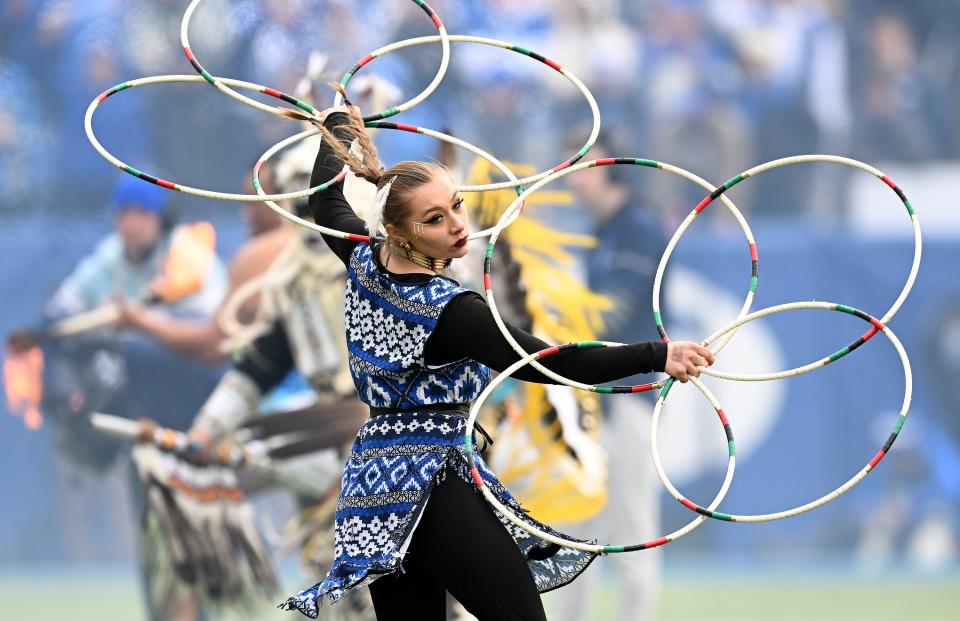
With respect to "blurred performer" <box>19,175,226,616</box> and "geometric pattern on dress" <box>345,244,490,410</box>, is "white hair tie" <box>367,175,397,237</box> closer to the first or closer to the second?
"geometric pattern on dress" <box>345,244,490,410</box>

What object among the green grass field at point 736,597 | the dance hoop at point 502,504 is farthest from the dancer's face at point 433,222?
the green grass field at point 736,597

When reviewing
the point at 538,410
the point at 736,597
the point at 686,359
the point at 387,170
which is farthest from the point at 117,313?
the point at 686,359

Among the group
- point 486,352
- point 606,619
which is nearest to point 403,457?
point 486,352

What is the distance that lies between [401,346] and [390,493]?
34 centimetres

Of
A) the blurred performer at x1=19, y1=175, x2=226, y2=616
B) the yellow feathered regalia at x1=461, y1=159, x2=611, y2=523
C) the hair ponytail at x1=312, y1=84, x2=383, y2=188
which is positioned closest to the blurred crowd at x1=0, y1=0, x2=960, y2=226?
the blurred performer at x1=19, y1=175, x2=226, y2=616

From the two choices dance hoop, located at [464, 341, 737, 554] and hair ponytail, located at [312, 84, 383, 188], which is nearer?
dance hoop, located at [464, 341, 737, 554]

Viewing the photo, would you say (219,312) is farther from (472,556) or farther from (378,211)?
(472,556)

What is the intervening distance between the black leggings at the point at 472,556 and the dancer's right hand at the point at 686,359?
22.3 inches

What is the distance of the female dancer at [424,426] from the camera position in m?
3.59

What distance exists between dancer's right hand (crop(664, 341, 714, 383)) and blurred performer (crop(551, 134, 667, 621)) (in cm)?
393

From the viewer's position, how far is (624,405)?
7.84 m

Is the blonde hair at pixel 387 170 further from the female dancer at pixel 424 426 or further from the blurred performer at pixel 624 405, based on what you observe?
the blurred performer at pixel 624 405

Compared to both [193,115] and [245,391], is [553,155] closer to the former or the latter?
[193,115]

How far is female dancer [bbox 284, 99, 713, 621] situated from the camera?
3588 mm
